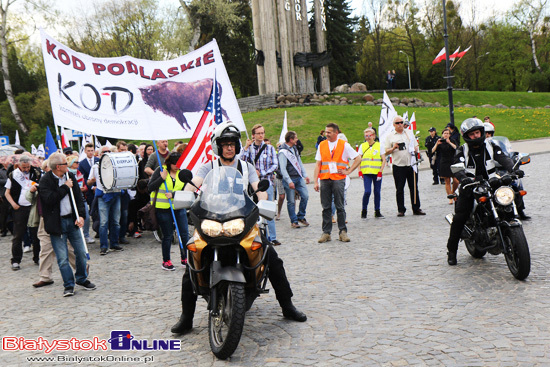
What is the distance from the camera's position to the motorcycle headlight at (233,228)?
184 inches

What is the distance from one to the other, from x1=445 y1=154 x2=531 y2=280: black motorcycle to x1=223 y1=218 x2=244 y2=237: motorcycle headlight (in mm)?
3283

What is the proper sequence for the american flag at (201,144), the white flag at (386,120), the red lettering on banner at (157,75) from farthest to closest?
the white flag at (386,120)
the red lettering on banner at (157,75)
the american flag at (201,144)

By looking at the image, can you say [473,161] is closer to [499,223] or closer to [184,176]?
[499,223]

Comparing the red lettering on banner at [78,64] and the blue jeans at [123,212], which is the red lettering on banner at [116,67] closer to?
the red lettering on banner at [78,64]

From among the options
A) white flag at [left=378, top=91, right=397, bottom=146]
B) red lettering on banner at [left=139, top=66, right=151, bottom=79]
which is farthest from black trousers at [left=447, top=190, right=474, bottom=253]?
white flag at [left=378, top=91, right=397, bottom=146]

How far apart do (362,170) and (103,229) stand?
5775 mm

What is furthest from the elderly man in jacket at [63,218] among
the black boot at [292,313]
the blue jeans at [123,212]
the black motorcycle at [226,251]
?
the blue jeans at [123,212]

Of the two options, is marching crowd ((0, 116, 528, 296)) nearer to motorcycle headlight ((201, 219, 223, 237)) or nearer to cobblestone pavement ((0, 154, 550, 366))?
cobblestone pavement ((0, 154, 550, 366))

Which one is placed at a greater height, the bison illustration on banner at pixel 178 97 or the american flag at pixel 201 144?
the bison illustration on banner at pixel 178 97

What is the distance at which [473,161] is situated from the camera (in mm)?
7109

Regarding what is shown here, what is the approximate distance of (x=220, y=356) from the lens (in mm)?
4617

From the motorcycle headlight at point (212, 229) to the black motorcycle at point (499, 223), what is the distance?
3456 mm

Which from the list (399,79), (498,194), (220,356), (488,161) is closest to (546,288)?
(498,194)

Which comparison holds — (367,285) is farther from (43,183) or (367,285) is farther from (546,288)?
(43,183)
